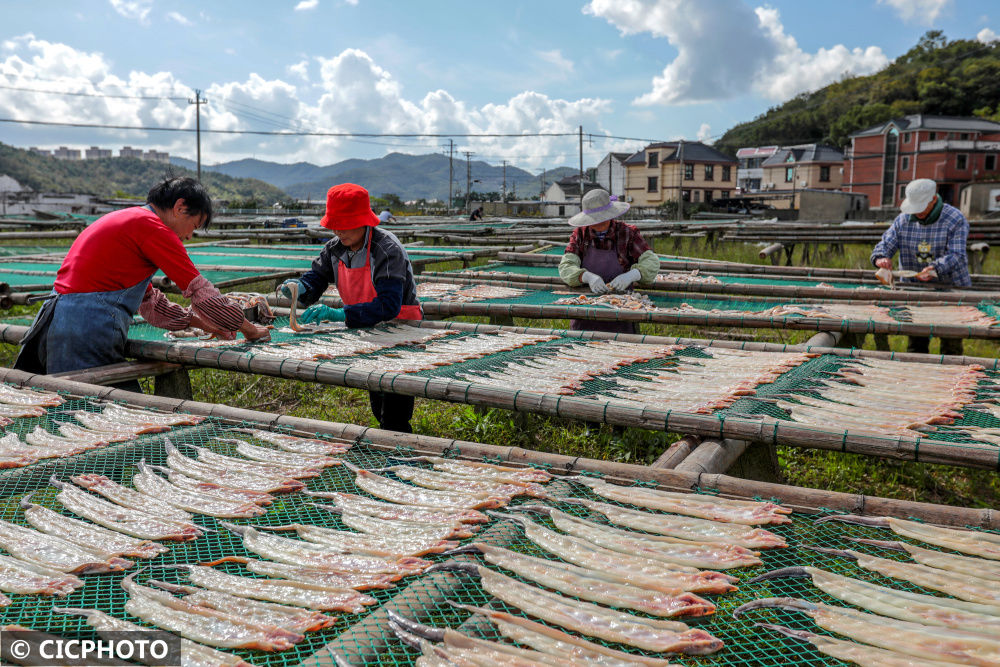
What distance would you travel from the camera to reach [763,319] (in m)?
5.74

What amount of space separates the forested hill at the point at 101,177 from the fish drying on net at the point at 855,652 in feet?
301

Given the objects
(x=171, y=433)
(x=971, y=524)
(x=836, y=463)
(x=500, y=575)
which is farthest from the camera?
(x=836, y=463)

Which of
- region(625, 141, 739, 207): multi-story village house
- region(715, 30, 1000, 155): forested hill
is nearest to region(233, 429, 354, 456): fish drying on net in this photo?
region(625, 141, 739, 207): multi-story village house

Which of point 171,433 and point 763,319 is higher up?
point 763,319

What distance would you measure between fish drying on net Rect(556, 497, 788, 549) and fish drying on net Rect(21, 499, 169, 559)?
4.57 ft

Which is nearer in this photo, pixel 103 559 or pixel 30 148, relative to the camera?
pixel 103 559

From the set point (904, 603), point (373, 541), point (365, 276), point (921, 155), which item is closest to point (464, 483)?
point (373, 541)

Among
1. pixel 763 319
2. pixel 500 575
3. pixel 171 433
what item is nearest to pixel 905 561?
pixel 500 575

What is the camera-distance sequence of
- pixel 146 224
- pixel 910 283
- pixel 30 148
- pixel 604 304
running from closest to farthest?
1. pixel 146 224
2. pixel 604 304
3. pixel 910 283
4. pixel 30 148

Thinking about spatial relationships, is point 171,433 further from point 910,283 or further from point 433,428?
point 910,283

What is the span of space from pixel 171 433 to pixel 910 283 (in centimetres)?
737

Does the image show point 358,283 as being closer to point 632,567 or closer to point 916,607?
point 632,567

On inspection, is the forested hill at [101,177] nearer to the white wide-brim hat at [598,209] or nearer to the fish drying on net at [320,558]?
the white wide-brim hat at [598,209]

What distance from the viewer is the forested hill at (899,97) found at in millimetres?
61906
